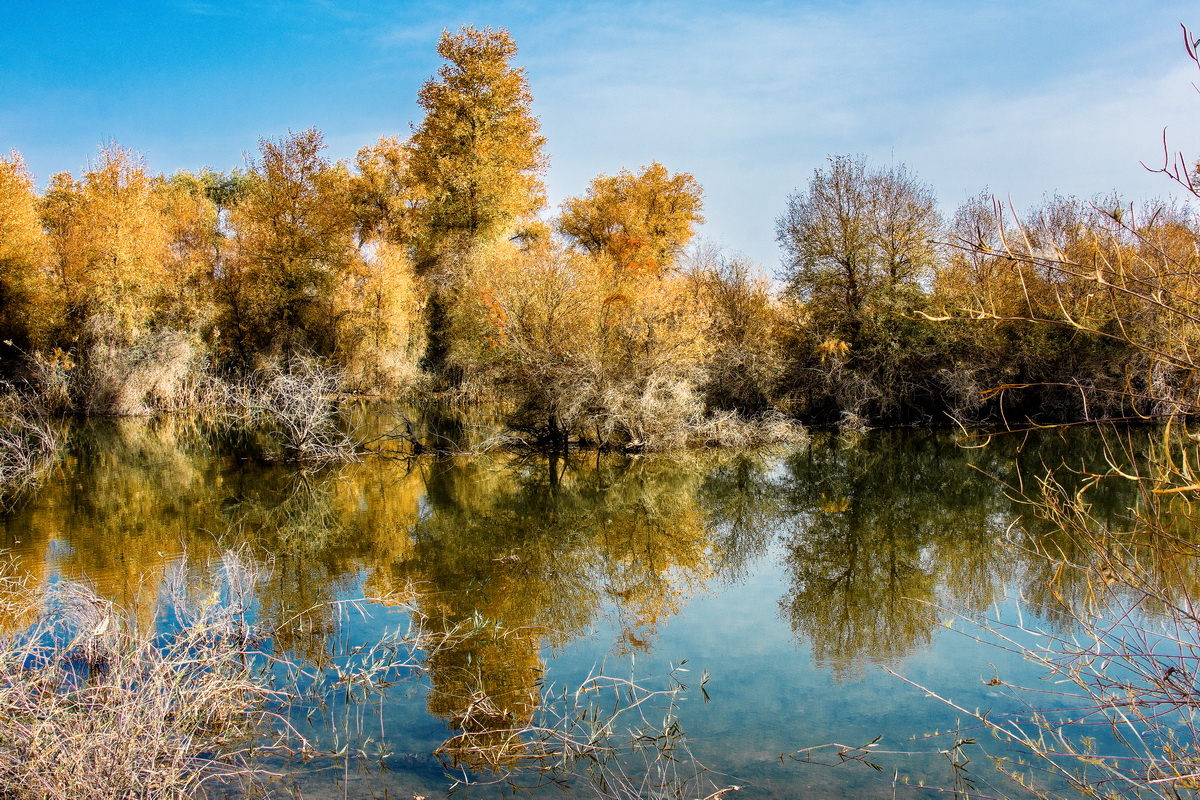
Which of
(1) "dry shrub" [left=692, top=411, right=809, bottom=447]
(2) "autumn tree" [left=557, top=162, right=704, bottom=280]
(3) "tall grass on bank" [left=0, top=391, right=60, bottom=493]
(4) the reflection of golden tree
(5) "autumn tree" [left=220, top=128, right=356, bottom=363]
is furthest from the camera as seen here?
(2) "autumn tree" [left=557, top=162, right=704, bottom=280]

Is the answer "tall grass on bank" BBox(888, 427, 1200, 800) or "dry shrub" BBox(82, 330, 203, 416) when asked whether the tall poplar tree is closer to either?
"dry shrub" BBox(82, 330, 203, 416)

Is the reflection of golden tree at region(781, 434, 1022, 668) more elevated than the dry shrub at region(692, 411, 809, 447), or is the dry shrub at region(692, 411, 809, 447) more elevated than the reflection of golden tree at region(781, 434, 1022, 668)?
the dry shrub at region(692, 411, 809, 447)

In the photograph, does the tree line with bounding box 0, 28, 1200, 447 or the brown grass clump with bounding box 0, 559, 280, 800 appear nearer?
the brown grass clump with bounding box 0, 559, 280, 800

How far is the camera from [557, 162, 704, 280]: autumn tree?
3372 centimetres

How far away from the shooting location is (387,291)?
28531mm

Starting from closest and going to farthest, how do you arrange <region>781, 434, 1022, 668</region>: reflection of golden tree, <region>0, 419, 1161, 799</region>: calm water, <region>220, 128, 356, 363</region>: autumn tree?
1. <region>0, 419, 1161, 799</region>: calm water
2. <region>781, 434, 1022, 668</region>: reflection of golden tree
3. <region>220, 128, 356, 363</region>: autumn tree

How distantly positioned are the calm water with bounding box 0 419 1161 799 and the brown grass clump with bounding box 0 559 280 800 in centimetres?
66

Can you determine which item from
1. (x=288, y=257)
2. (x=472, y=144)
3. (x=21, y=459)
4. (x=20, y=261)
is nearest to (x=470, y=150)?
(x=472, y=144)

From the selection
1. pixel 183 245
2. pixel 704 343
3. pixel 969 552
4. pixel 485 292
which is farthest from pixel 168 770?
pixel 183 245

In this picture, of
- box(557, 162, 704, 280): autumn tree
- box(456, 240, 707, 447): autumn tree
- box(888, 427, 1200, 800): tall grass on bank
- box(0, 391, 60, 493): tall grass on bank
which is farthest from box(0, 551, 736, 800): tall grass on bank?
box(557, 162, 704, 280): autumn tree

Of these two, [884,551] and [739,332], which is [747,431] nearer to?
[739,332]

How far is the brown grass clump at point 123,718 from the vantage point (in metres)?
3.52

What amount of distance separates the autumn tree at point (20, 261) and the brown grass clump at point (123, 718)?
77.0 ft

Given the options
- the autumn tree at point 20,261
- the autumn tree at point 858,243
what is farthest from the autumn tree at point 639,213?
the autumn tree at point 20,261
